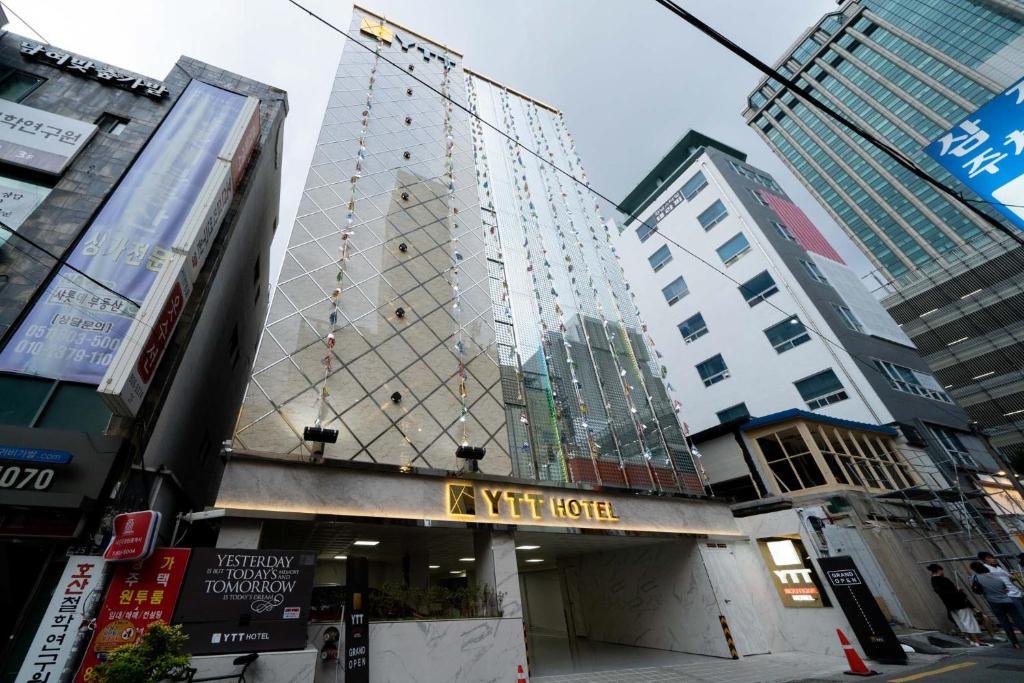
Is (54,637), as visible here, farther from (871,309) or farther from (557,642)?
(871,309)

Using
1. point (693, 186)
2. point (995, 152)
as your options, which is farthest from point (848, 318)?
point (995, 152)

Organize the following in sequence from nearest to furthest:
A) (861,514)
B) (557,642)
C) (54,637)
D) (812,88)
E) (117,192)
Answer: (54,637) → (117,192) → (861,514) → (557,642) → (812,88)

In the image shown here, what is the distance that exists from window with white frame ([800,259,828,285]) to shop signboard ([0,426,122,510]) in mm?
29221

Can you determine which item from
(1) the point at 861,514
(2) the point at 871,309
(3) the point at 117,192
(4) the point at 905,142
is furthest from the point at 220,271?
(4) the point at 905,142

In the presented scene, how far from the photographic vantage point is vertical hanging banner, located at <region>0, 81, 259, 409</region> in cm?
757

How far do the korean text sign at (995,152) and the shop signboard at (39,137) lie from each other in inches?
666

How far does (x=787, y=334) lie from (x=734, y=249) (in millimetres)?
6850

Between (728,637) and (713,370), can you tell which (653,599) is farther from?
(713,370)

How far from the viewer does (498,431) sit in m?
11.3

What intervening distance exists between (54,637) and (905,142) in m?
73.5

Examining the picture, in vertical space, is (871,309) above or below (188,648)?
above

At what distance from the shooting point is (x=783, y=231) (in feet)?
87.8

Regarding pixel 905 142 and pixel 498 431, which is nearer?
pixel 498 431

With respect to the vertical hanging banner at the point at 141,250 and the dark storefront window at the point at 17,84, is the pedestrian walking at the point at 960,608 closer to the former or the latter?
the vertical hanging banner at the point at 141,250
